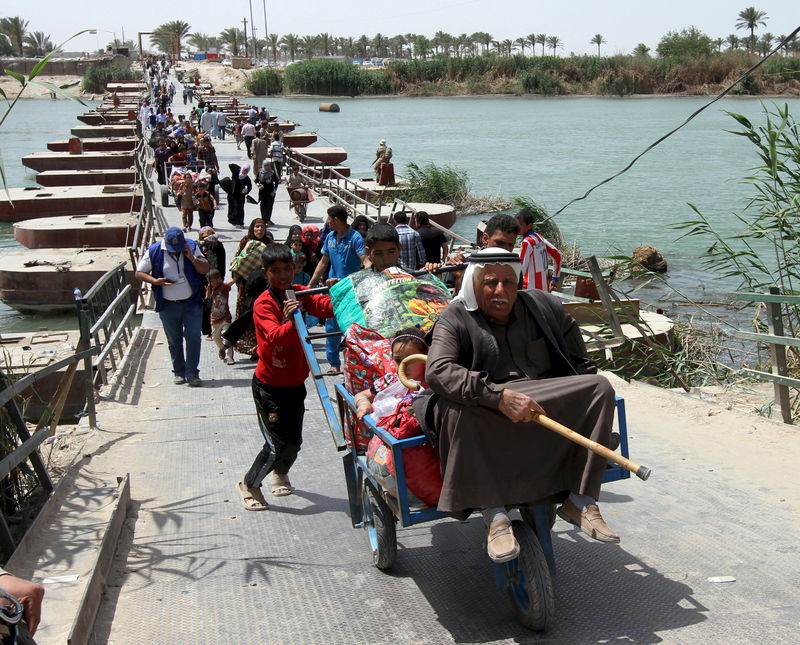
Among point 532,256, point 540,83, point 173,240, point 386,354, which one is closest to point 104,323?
point 173,240

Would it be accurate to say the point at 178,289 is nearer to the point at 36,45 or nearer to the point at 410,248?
the point at 410,248

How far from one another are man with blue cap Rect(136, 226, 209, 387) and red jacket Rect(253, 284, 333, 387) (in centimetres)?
361

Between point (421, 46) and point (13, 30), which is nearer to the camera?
point (13, 30)

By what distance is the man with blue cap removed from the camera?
31.0 ft

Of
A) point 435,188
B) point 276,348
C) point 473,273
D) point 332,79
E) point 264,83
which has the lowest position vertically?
point 435,188

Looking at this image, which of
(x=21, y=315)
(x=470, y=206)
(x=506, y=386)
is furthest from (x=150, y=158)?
(x=506, y=386)

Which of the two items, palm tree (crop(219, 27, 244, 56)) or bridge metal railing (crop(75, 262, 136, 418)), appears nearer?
bridge metal railing (crop(75, 262, 136, 418))

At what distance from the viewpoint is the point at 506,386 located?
4023 millimetres

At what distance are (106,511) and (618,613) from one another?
2.84 m

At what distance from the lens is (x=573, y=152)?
53938 millimetres

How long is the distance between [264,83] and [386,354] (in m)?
108

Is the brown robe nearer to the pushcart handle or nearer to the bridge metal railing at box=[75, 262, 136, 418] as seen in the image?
the pushcart handle

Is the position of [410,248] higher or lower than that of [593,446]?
lower

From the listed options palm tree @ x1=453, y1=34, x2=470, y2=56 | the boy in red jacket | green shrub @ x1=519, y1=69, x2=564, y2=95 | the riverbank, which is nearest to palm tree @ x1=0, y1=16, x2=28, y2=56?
the boy in red jacket
